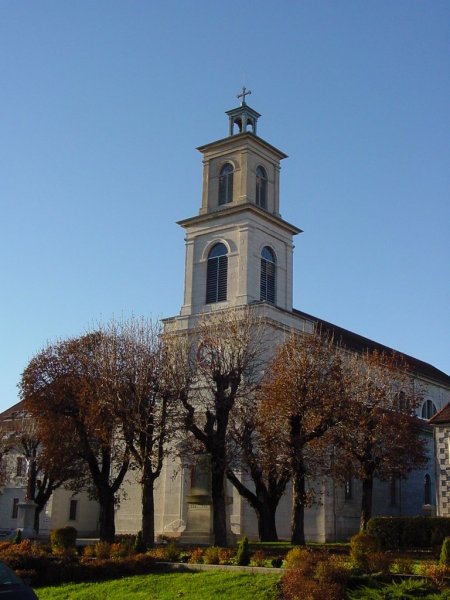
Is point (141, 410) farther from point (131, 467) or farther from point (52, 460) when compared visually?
point (52, 460)

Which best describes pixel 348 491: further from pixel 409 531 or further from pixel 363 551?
pixel 363 551

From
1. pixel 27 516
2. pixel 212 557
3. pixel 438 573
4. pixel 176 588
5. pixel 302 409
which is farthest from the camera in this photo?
pixel 27 516

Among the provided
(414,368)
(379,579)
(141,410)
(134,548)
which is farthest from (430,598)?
(414,368)

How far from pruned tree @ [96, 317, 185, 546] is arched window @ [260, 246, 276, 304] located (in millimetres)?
14475

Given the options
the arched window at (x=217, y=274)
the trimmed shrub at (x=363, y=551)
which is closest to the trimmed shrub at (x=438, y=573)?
the trimmed shrub at (x=363, y=551)

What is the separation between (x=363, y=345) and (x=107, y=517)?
30514 millimetres

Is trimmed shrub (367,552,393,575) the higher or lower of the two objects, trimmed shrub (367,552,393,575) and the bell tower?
the lower

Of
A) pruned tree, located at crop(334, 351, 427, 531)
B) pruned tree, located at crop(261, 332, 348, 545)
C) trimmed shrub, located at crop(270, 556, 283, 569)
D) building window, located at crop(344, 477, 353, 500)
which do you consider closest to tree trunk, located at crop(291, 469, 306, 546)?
pruned tree, located at crop(261, 332, 348, 545)

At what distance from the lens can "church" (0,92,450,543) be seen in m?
47.5

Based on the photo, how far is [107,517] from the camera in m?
37.1

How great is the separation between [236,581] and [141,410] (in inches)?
655

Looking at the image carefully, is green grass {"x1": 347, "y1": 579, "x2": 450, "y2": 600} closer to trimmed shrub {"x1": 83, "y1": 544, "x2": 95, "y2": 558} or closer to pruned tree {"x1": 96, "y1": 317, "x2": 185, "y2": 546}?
trimmed shrub {"x1": 83, "y1": 544, "x2": 95, "y2": 558}

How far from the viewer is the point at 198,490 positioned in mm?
39594

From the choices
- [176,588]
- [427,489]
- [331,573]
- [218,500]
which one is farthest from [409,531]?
[427,489]
